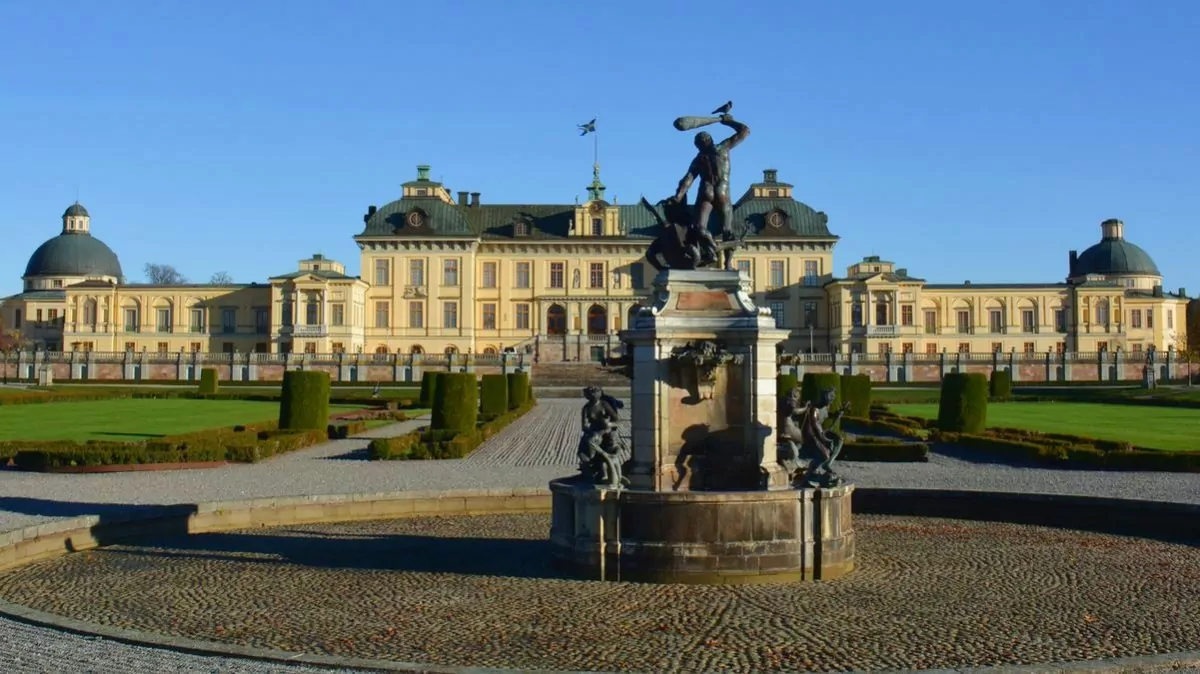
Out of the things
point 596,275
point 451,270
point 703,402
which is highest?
point 451,270

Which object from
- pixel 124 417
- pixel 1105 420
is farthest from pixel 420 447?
pixel 1105 420

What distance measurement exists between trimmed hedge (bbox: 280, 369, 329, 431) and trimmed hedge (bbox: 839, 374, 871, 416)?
15.0m

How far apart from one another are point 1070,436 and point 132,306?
229 ft

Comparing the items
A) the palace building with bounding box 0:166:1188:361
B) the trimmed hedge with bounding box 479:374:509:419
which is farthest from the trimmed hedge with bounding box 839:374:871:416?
the palace building with bounding box 0:166:1188:361

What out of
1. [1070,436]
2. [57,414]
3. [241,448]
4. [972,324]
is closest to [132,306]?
[57,414]

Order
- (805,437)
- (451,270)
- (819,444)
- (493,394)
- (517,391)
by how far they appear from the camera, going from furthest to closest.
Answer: (451,270) < (517,391) < (493,394) < (805,437) < (819,444)

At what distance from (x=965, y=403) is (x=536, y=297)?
5132 centimetres

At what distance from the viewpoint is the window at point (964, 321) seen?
77.8 m

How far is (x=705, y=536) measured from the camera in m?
9.66

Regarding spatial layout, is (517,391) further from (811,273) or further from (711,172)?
(811,273)

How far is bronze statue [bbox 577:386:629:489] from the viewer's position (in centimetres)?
1013

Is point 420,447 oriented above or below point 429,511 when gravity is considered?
above

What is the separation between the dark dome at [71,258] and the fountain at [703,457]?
95747mm

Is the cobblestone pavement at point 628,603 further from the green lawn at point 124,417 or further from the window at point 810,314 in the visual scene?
the window at point 810,314
